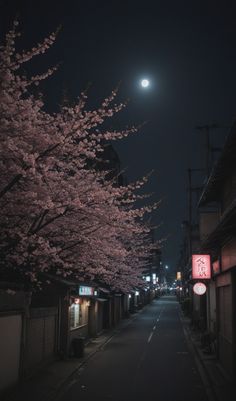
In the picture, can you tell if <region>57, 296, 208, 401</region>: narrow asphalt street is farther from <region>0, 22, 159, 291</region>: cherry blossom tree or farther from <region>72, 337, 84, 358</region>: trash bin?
<region>0, 22, 159, 291</region>: cherry blossom tree

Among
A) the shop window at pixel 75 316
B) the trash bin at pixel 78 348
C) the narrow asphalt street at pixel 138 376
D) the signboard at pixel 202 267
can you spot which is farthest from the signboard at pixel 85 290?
the signboard at pixel 202 267

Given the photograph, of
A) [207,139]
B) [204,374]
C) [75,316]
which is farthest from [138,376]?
[207,139]

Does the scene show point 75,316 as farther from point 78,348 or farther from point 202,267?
point 202,267

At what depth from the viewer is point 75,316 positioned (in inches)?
1110

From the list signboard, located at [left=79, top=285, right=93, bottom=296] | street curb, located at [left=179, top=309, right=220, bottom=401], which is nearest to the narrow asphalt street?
street curb, located at [left=179, top=309, right=220, bottom=401]

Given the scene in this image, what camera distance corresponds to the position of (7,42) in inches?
419

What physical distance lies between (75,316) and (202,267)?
8.76 m

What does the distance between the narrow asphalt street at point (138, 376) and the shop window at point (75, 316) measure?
2293mm

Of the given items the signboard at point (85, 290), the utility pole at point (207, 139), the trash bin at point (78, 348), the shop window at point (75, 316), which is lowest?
the trash bin at point (78, 348)

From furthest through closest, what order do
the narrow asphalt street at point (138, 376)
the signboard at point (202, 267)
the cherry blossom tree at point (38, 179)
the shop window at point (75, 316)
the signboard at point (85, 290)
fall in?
1. the shop window at point (75, 316)
2. the signboard at point (202, 267)
3. the signboard at point (85, 290)
4. the narrow asphalt street at point (138, 376)
5. the cherry blossom tree at point (38, 179)

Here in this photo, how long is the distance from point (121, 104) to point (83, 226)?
550 cm

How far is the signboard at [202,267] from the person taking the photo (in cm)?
2633

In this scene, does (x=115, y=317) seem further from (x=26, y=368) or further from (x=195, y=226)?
(x=26, y=368)

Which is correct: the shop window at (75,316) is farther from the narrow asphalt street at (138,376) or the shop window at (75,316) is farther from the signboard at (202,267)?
the signboard at (202,267)
